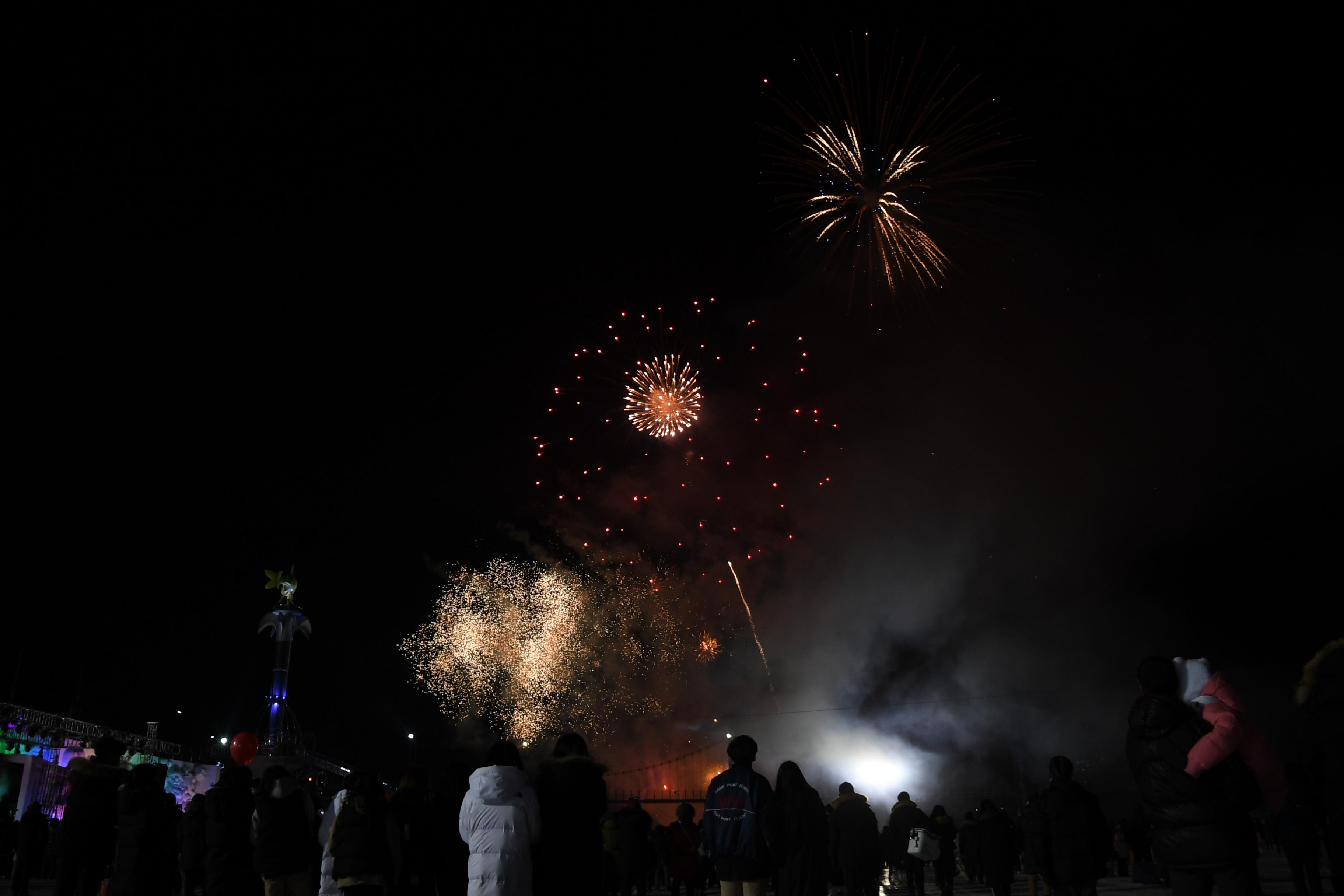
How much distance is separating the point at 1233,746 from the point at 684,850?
28.7ft

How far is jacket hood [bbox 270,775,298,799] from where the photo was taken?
6.80m

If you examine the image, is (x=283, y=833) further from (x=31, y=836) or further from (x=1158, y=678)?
(x=31, y=836)

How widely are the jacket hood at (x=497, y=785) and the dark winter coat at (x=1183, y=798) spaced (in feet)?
10.8

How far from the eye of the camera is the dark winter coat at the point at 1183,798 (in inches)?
159

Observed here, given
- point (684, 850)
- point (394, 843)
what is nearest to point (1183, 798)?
point (394, 843)

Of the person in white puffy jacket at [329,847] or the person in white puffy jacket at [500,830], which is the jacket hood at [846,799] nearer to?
the person in white puffy jacket at [500,830]

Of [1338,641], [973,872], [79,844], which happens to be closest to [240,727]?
[973,872]

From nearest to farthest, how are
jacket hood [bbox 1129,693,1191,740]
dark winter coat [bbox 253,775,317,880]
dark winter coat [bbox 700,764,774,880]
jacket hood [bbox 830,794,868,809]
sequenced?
1. jacket hood [bbox 1129,693,1191,740]
2. dark winter coat [bbox 700,764,774,880]
3. dark winter coat [bbox 253,775,317,880]
4. jacket hood [bbox 830,794,868,809]

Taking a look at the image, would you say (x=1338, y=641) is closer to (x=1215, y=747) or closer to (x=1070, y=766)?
(x=1215, y=747)

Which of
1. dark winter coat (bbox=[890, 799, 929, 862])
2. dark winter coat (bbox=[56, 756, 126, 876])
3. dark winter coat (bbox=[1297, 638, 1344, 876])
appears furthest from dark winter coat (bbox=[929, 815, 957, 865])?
dark winter coat (bbox=[56, 756, 126, 876])

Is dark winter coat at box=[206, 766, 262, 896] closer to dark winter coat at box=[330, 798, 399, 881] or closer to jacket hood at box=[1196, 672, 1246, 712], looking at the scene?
dark winter coat at box=[330, 798, 399, 881]

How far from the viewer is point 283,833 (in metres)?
6.73

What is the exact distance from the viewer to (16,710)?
2862 cm

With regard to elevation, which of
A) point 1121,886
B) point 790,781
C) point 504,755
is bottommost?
point 1121,886
